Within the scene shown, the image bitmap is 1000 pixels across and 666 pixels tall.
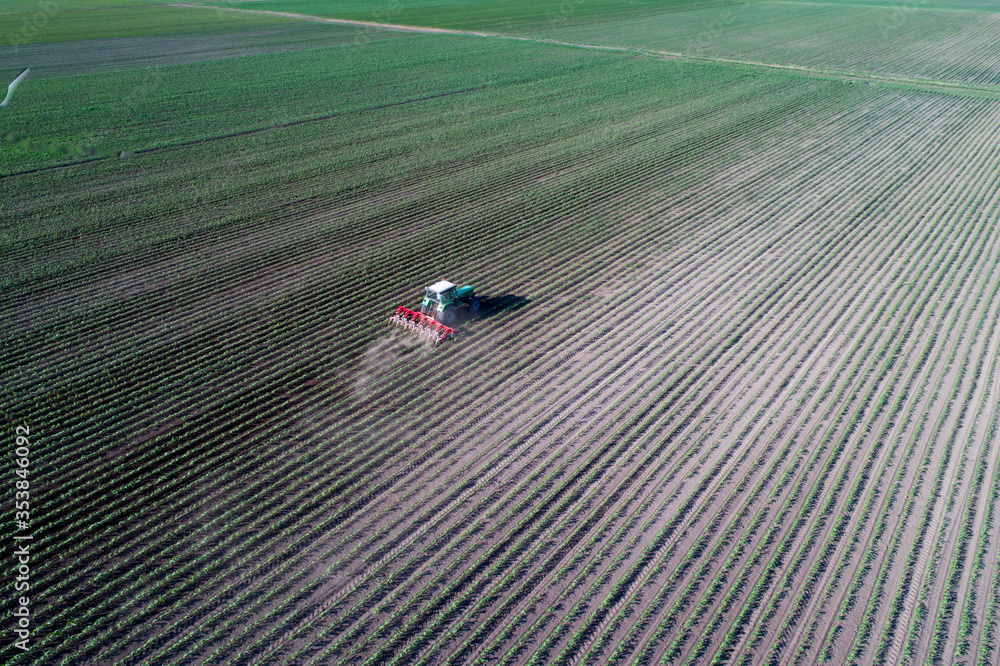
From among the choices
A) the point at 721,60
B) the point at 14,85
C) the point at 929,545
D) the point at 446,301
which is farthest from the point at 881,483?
the point at 721,60

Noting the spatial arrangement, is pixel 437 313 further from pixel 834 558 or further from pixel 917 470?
pixel 917 470

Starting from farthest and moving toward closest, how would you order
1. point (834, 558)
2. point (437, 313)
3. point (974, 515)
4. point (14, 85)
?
point (14, 85) → point (437, 313) → point (974, 515) → point (834, 558)

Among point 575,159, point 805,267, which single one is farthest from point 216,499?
point 575,159

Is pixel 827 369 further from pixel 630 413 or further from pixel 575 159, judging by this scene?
pixel 575 159

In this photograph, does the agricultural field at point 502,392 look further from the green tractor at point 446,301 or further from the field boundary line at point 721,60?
the field boundary line at point 721,60

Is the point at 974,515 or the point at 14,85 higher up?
the point at 14,85

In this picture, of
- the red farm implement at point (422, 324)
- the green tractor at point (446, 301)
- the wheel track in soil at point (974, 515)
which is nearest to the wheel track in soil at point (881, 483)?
the wheel track in soil at point (974, 515)
